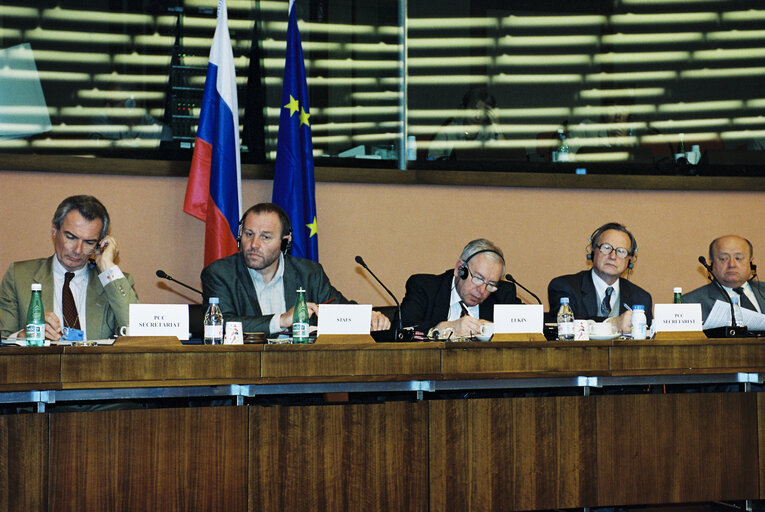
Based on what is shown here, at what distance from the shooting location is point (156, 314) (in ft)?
9.53

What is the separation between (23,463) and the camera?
2533 mm

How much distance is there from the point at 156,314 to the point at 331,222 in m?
2.32

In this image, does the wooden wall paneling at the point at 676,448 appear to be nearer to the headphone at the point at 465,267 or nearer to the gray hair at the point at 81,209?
the headphone at the point at 465,267

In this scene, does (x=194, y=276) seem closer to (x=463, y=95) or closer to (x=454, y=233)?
(x=454, y=233)

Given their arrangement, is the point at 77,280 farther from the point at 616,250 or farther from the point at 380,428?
the point at 616,250

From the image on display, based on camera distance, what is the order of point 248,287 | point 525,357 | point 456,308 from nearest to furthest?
point 525,357 → point 248,287 → point 456,308

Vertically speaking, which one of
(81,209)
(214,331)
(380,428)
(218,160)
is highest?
(218,160)

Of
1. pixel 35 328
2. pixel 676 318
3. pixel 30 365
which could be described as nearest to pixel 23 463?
pixel 30 365

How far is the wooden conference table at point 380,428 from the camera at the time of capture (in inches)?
103

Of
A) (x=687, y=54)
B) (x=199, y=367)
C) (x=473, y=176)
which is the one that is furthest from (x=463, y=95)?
(x=199, y=367)

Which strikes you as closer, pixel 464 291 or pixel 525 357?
pixel 525 357

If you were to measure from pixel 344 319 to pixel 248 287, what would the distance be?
0.80 meters

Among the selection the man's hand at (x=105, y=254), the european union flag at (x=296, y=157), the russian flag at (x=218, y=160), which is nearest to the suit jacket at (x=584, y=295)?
the european union flag at (x=296, y=157)

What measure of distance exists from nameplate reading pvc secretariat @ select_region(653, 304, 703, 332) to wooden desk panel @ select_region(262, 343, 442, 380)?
0.93 meters
